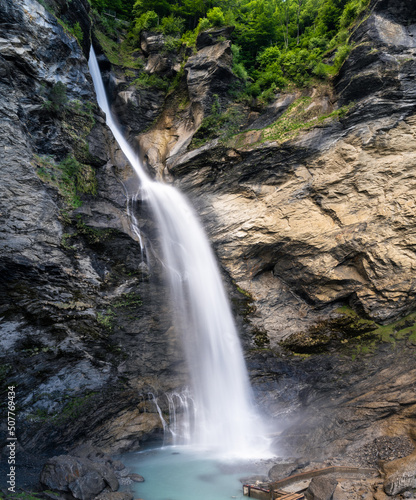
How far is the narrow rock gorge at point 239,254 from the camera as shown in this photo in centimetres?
974

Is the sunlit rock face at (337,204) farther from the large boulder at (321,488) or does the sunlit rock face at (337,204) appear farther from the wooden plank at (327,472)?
the large boulder at (321,488)

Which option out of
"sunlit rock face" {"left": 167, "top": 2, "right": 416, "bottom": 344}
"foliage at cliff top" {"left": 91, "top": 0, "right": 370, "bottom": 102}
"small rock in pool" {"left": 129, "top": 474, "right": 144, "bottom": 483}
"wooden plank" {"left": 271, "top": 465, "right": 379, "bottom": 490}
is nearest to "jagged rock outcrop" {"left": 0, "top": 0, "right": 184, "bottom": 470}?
"small rock in pool" {"left": 129, "top": 474, "right": 144, "bottom": 483}

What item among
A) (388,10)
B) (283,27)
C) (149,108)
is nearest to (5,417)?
(149,108)

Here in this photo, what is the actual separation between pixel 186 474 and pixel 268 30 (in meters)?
24.1

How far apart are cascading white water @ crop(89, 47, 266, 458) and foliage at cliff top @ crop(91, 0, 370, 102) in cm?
836

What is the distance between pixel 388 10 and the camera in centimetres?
1383

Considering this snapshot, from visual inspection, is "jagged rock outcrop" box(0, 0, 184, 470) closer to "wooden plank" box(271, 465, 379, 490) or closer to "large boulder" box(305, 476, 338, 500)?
"wooden plank" box(271, 465, 379, 490)

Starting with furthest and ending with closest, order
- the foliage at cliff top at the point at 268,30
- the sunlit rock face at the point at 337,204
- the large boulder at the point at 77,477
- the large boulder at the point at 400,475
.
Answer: the foliage at cliff top at the point at 268,30 < the sunlit rock face at the point at 337,204 < the large boulder at the point at 77,477 < the large boulder at the point at 400,475

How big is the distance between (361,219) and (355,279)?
231 cm

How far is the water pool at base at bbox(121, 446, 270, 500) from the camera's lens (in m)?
7.77

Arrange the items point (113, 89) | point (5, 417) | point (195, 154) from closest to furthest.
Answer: point (5, 417), point (195, 154), point (113, 89)

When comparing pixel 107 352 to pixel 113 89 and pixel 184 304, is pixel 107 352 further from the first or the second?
pixel 113 89

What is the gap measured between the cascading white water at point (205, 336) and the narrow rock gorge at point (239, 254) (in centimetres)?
50

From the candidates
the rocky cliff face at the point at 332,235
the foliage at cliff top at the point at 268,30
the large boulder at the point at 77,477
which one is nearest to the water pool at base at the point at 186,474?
the large boulder at the point at 77,477
